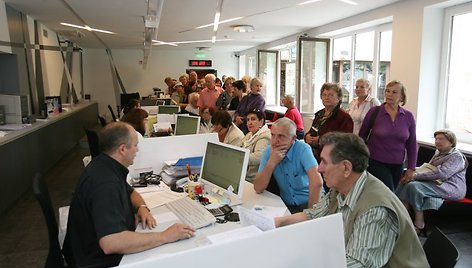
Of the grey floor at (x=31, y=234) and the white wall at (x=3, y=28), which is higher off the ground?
the white wall at (x=3, y=28)

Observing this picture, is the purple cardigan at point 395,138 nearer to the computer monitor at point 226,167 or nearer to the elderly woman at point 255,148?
the elderly woman at point 255,148

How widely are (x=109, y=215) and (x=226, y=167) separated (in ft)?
3.11

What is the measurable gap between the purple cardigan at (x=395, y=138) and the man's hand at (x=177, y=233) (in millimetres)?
2546

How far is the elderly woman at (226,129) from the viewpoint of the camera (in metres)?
3.86

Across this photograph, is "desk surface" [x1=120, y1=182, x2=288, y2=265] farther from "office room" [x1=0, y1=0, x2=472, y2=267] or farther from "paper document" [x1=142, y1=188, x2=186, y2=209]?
"office room" [x1=0, y1=0, x2=472, y2=267]

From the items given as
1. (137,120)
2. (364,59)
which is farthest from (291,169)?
(364,59)

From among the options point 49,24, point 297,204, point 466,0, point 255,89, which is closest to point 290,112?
point 255,89

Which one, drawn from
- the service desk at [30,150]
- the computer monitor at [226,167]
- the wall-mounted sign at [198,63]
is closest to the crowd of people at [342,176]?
the computer monitor at [226,167]

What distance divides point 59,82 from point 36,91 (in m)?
2.42

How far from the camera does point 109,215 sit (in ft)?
5.80

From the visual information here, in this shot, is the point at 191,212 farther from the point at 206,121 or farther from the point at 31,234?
the point at 206,121

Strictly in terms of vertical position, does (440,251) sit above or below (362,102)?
below

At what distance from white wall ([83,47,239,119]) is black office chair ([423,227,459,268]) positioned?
42.9 ft

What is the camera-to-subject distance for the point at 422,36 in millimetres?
4906
